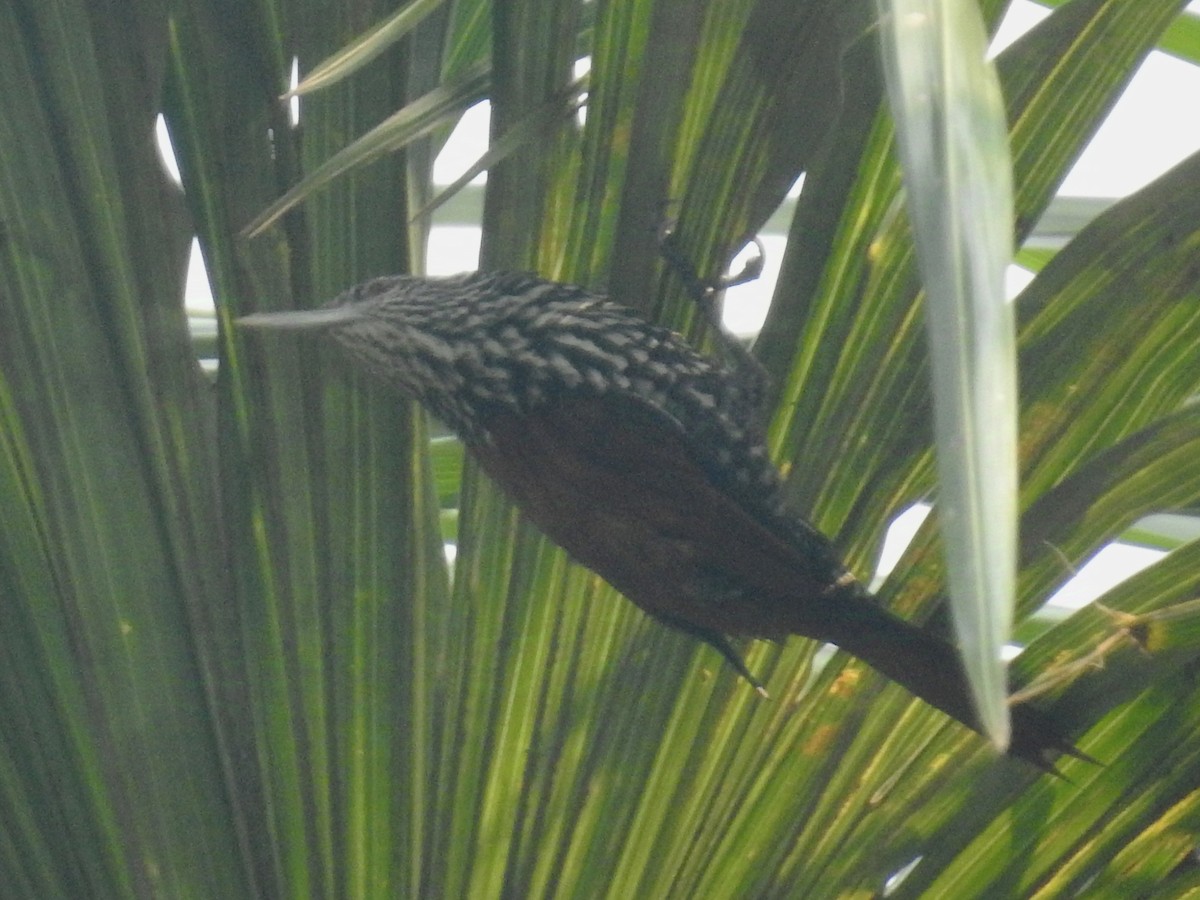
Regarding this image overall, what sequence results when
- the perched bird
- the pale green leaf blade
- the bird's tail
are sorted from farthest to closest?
the perched bird → the bird's tail → the pale green leaf blade

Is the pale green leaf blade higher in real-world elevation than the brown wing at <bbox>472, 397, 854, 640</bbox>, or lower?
higher

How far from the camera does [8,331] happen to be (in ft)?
3.91

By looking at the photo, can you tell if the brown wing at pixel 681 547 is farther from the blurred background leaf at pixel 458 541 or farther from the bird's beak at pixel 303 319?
the bird's beak at pixel 303 319

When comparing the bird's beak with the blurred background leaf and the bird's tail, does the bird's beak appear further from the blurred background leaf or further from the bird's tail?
the bird's tail

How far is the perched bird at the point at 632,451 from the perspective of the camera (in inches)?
48.6

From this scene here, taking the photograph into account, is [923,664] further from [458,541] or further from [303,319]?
[303,319]

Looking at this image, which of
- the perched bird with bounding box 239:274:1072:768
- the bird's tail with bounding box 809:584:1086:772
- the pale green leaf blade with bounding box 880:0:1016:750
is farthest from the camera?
the perched bird with bounding box 239:274:1072:768

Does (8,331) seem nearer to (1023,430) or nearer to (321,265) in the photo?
(321,265)

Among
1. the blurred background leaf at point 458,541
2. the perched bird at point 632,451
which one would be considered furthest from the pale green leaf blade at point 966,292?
the perched bird at point 632,451

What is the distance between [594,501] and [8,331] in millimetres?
455

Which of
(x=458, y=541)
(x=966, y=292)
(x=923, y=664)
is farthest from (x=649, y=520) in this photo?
(x=966, y=292)

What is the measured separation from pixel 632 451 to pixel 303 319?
1.03 ft

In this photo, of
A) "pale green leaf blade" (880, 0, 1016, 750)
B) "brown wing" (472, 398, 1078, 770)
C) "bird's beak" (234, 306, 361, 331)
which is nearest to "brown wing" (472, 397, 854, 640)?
"brown wing" (472, 398, 1078, 770)

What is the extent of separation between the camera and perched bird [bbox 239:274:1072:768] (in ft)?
4.05
